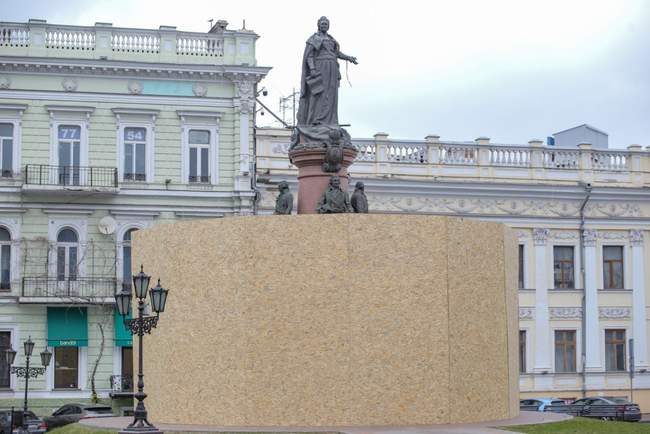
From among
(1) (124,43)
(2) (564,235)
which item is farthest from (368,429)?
(2) (564,235)

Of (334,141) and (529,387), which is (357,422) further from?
(529,387)

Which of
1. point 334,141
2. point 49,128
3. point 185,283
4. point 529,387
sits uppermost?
point 49,128

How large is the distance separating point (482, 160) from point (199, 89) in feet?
32.9

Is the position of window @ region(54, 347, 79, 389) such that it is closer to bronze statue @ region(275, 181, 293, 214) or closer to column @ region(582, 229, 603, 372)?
column @ region(582, 229, 603, 372)

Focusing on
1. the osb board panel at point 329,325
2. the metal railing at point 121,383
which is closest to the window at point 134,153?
the metal railing at point 121,383

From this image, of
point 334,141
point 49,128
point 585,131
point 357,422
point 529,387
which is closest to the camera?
point 357,422

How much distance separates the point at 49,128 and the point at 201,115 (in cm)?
478

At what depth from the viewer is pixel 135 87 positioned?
42.2 m

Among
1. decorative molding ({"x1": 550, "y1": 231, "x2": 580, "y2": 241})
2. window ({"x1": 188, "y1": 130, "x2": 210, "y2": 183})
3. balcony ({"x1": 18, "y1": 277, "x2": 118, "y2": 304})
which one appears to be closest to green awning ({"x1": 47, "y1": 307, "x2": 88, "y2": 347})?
balcony ({"x1": 18, "y1": 277, "x2": 118, "y2": 304})

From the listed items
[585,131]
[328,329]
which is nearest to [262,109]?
→ [585,131]

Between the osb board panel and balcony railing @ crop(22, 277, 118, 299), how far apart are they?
19.3 meters

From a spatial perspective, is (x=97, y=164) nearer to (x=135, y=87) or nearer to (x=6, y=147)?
(x=135, y=87)

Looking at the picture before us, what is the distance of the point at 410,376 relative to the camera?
21.4m

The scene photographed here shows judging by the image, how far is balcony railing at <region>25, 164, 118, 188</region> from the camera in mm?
41312
